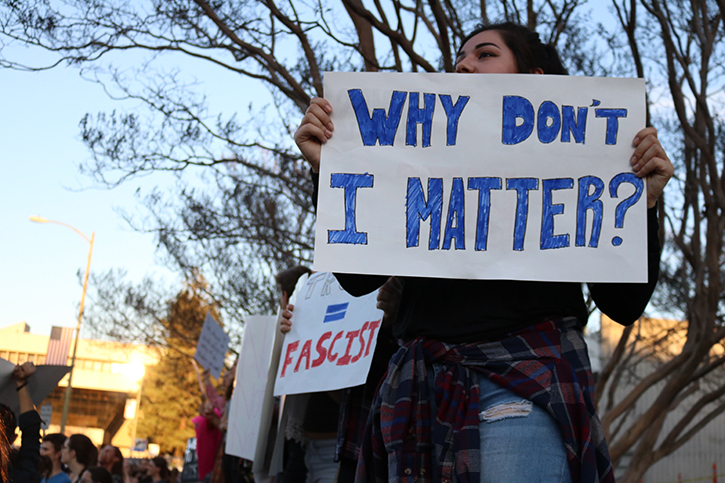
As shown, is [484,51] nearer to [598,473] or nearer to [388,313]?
[388,313]

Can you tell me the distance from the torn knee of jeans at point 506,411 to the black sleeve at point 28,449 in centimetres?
313

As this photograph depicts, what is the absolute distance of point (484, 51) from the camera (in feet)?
6.75

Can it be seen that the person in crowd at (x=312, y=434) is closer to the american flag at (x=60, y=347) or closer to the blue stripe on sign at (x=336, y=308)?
the blue stripe on sign at (x=336, y=308)

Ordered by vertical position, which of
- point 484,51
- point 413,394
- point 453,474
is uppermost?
point 484,51

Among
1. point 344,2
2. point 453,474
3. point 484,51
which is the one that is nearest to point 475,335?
point 453,474

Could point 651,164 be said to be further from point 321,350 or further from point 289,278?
point 289,278

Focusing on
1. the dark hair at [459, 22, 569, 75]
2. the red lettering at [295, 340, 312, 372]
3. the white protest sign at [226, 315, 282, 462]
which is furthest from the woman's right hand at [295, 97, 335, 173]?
the white protest sign at [226, 315, 282, 462]

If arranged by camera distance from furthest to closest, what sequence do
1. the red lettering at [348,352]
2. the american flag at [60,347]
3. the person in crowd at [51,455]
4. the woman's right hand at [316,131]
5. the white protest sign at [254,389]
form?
1. the american flag at [60,347]
2. the person in crowd at [51,455]
3. the white protest sign at [254,389]
4. the red lettering at [348,352]
5. the woman's right hand at [316,131]

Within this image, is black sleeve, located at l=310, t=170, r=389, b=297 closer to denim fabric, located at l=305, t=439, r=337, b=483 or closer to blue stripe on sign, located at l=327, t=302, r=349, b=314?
blue stripe on sign, located at l=327, t=302, r=349, b=314

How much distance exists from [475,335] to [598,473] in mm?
392

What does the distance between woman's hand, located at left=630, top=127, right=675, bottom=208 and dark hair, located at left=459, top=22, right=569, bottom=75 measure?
42cm

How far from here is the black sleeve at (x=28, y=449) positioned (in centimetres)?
390

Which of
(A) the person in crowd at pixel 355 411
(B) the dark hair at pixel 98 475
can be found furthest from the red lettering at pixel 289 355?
(B) the dark hair at pixel 98 475

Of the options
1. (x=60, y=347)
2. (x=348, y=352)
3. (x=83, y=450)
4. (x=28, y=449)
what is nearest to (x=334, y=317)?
(x=348, y=352)
